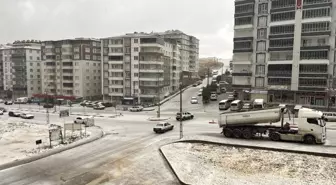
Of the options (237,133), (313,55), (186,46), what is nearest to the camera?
(237,133)

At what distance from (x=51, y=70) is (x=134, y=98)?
124ft

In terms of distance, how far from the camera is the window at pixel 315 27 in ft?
188

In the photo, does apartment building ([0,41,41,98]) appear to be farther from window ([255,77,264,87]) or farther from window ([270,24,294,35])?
window ([270,24,294,35])

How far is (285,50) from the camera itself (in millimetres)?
62719

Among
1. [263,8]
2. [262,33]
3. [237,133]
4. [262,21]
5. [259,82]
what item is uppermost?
[263,8]

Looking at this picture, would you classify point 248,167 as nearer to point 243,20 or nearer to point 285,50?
point 285,50

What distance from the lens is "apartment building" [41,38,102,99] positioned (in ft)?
314

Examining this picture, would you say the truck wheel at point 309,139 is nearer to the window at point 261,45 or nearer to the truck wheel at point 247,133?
the truck wheel at point 247,133

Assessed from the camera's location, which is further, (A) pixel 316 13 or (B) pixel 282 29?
(B) pixel 282 29

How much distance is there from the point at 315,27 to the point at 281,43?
734 centimetres

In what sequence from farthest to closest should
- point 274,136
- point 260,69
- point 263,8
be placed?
point 260,69, point 263,8, point 274,136

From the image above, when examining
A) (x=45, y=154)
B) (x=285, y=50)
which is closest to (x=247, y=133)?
(x=45, y=154)

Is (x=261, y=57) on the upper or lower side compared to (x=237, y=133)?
upper

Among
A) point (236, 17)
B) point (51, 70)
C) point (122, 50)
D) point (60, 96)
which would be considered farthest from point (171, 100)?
point (51, 70)
